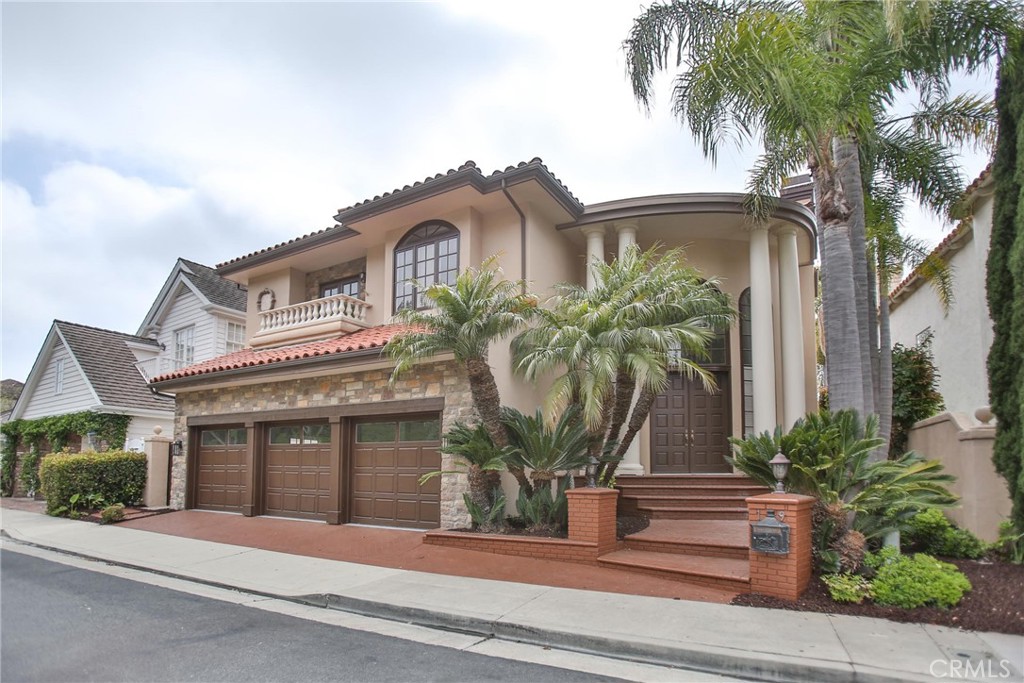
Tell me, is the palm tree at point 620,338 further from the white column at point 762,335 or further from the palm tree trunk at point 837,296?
the white column at point 762,335

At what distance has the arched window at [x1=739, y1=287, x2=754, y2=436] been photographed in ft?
41.9

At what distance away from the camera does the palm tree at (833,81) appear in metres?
7.66

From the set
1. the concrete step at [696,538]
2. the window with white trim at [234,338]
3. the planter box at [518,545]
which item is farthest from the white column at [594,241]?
the window with white trim at [234,338]

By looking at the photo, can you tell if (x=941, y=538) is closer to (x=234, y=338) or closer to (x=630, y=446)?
(x=630, y=446)

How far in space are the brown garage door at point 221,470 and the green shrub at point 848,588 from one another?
471 inches

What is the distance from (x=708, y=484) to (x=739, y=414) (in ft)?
7.66

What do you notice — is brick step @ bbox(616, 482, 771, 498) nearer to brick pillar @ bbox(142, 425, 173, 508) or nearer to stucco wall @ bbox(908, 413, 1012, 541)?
stucco wall @ bbox(908, 413, 1012, 541)

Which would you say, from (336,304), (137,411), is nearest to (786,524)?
(336,304)

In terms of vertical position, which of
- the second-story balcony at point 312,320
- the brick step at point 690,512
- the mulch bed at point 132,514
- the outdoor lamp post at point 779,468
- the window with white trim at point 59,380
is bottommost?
the mulch bed at point 132,514

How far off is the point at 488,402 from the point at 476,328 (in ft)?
4.00

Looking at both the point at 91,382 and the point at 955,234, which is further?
the point at 91,382

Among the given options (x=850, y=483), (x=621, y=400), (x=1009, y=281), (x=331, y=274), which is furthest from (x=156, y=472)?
(x=1009, y=281)

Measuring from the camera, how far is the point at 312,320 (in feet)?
46.5

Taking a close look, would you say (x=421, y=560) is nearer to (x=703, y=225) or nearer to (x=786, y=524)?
(x=786, y=524)
